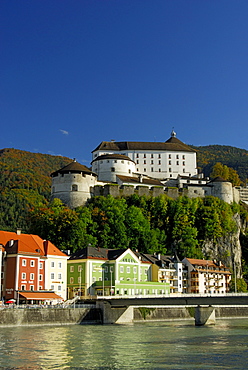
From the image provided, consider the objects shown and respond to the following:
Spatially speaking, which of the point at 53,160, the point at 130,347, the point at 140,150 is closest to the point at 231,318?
the point at 130,347

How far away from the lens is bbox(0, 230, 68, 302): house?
2063 inches

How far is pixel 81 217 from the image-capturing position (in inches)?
3059

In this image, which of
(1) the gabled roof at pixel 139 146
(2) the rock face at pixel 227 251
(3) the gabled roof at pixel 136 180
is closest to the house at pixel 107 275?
(2) the rock face at pixel 227 251

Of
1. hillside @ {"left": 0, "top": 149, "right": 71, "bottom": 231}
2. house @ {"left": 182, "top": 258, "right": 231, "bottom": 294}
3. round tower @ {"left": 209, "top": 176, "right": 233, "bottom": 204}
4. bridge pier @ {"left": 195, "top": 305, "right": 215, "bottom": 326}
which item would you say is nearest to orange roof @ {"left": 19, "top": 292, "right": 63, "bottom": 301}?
bridge pier @ {"left": 195, "top": 305, "right": 215, "bottom": 326}

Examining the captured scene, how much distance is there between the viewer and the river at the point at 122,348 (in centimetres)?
2469

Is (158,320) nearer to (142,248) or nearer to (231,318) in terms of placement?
(231,318)

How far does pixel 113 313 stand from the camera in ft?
162

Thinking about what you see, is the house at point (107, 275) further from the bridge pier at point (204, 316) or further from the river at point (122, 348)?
the river at point (122, 348)

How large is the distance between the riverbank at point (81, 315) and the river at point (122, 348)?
181cm

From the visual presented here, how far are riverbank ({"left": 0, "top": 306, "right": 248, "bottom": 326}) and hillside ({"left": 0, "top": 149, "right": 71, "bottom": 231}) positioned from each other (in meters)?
49.9

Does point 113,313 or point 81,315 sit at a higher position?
point 113,313

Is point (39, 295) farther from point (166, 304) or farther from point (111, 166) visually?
point (111, 166)

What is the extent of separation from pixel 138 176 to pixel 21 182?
46208 mm

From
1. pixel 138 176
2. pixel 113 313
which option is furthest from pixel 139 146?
pixel 113 313
